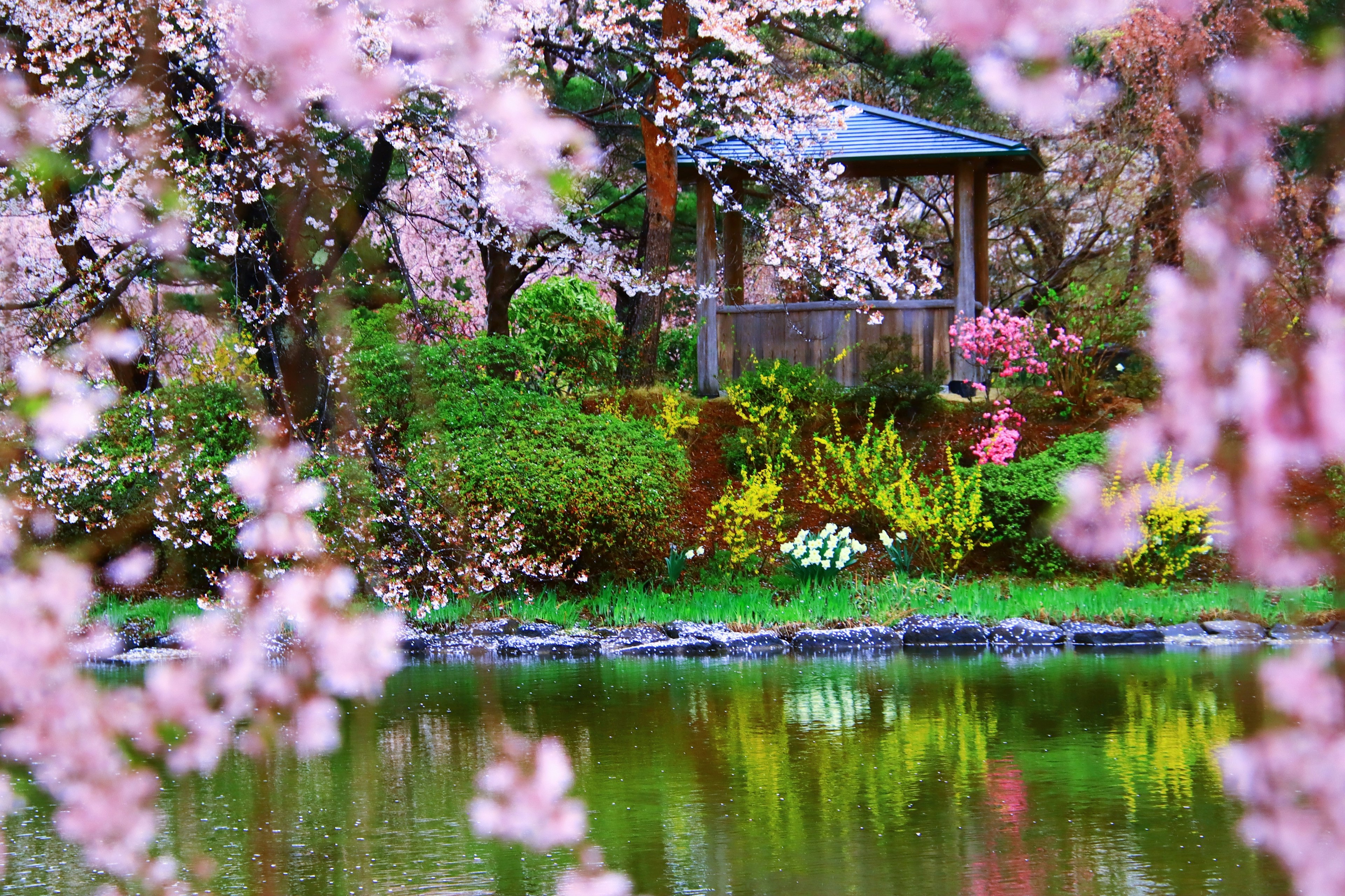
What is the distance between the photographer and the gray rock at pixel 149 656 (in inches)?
387

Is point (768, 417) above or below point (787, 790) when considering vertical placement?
above

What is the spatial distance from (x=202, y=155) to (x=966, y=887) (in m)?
7.94

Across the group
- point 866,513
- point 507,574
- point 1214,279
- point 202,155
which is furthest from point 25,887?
point 866,513

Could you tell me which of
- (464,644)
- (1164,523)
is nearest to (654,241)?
(464,644)

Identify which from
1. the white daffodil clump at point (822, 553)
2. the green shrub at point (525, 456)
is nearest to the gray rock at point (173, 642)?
the green shrub at point (525, 456)

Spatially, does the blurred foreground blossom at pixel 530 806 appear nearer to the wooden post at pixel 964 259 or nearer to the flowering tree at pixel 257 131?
the flowering tree at pixel 257 131

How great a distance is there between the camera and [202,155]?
32.0ft

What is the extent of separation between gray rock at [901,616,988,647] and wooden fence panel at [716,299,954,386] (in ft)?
15.4

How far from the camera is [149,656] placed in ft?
32.7

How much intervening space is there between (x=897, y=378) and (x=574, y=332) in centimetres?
383

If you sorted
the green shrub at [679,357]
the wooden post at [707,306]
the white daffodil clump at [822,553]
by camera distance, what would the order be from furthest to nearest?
the green shrub at [679,357], the wooden post at [707,306], the white daffodil clump at [822,553]

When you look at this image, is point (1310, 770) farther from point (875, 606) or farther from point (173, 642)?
point (173, 642)

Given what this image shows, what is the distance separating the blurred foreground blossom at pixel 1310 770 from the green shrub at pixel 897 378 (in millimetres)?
11256

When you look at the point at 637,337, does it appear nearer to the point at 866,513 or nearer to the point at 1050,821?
the point at 866,513
